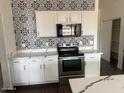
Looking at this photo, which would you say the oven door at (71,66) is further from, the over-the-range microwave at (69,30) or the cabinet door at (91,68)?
the over-the-range microwave at (69,30)

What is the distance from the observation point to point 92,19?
402 cm

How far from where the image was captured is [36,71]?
11.9ft

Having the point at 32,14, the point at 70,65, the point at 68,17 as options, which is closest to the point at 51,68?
the point at 70,65

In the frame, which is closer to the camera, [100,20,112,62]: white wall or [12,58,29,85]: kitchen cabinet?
[12,58,29,85]: kitchen cabinet

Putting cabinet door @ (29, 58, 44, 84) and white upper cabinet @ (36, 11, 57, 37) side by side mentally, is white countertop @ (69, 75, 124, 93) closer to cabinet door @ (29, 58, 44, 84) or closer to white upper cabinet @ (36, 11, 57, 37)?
cabinet door @ (29, 58, 44, 84)

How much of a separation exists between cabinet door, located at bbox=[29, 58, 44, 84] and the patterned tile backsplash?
660mm

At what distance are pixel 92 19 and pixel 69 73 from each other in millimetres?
1842

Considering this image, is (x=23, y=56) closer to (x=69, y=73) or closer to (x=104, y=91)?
(x=69, y=73)

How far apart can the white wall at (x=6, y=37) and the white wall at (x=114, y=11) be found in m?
3.83

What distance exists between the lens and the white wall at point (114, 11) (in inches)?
184

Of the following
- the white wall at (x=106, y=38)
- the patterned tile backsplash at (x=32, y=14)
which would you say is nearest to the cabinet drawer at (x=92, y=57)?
the patterned tile backsplash at (x=32, y=14)

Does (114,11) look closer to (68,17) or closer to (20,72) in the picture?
(68,17)

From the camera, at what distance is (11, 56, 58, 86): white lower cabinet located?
3.55 meters

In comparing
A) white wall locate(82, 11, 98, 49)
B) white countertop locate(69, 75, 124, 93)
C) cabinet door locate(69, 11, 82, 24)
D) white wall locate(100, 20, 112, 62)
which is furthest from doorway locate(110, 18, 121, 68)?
white countertop locate(69, 75, 124, 93)
